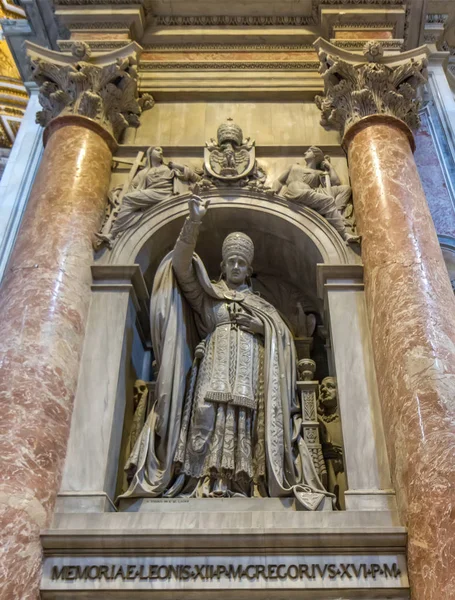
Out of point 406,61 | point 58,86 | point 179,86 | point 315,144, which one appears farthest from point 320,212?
point 58,86

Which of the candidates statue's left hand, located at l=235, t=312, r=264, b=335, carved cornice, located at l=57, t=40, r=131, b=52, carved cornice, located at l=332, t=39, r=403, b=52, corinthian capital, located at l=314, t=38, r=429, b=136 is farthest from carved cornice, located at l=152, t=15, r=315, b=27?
statue's left hand, located at l=235, t=312, r=264, b=335

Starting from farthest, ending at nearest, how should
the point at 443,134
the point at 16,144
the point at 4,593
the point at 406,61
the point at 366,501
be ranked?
the point at 16,144
the point at 443,134
the point at 406,61
the point at 366,501
the point at 4,593

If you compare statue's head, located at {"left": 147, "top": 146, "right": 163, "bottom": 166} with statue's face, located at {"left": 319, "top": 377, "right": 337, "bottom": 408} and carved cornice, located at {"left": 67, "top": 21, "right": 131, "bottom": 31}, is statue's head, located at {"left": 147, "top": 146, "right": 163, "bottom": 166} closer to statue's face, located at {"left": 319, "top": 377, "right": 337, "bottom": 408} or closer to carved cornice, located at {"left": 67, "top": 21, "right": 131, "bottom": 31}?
carved cornice, located at {"left": 67, "top": 21, "right": 131, "bottom": 31}

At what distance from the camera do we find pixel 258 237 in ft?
23.9

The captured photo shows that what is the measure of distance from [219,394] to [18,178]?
17.5 feet

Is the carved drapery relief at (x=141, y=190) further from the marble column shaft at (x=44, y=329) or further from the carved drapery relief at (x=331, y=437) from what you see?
the carved drapery relief at (x=331, y=437)

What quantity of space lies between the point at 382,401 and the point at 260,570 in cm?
166

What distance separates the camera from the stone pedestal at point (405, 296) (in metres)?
4.49

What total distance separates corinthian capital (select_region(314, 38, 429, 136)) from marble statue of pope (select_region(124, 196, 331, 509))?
6.80 ft

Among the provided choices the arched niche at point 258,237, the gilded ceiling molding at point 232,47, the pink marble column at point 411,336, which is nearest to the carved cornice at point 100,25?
the gilded ceiling molding at point 232,47

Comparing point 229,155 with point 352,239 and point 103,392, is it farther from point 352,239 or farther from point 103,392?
point 103,392

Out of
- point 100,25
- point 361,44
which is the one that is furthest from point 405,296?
point 100,25

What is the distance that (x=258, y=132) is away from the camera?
7.84 metres

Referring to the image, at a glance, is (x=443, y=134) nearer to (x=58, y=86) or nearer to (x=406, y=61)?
(x=406, y=61)
